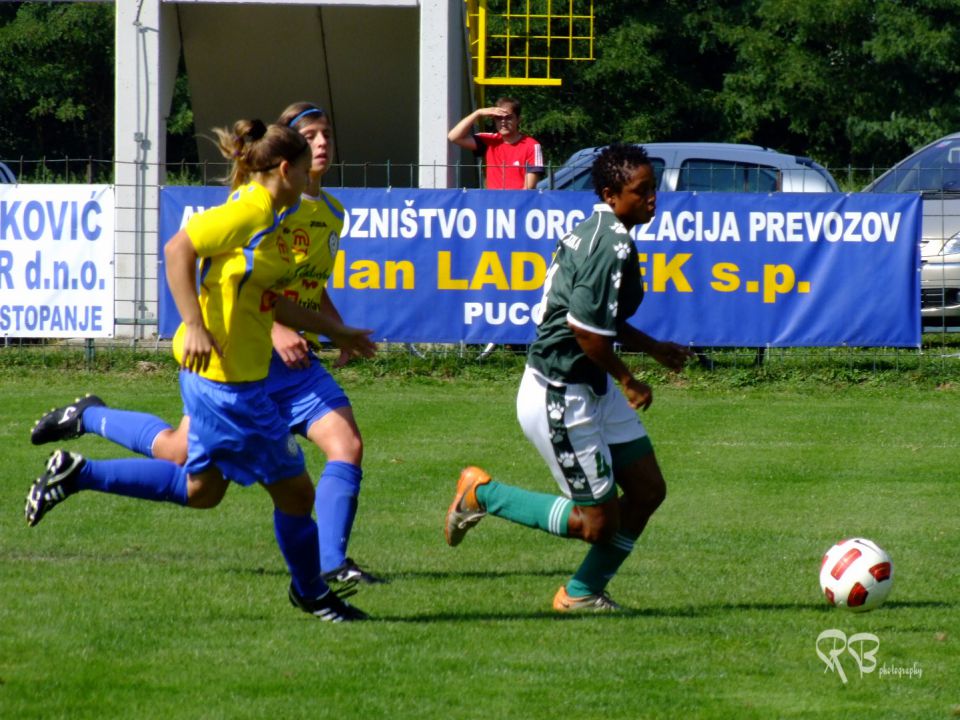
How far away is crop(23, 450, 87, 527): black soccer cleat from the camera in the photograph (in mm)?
6488

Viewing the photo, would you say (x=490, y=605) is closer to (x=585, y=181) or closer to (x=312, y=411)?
(x=312, y=411)

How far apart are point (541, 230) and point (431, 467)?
15.1 ft

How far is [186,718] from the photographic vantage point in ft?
15.4

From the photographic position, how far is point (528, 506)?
6422 millimetres

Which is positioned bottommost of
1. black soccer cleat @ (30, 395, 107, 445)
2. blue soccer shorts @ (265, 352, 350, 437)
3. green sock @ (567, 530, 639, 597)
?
green sock @ (567, 530, 639, 597)

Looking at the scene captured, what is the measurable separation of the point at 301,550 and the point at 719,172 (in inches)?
427

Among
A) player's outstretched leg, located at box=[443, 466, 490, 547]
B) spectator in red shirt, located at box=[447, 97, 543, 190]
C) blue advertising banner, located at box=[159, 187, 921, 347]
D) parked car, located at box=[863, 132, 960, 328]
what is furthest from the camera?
spectator in red shirt, located at box=[447, 97, 543, 190]

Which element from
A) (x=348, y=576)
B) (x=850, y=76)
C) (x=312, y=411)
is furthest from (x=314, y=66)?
(x=850, y=76)

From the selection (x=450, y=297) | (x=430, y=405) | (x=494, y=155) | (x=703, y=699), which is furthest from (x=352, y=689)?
(x=494, y=155)

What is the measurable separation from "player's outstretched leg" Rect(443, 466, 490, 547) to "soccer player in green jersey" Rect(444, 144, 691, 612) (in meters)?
0.31

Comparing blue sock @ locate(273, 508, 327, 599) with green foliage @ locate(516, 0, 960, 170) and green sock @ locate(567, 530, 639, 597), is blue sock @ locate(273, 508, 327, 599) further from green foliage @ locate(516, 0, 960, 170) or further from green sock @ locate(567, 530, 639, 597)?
green foliage @ locate(516, 0, 960, 170)

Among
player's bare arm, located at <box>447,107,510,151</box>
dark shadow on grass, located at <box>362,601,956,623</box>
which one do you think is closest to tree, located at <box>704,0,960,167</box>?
player's bare arm, located at <box>447,107,510,151</box>

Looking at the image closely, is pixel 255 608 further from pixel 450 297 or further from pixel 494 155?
pixel 494 155

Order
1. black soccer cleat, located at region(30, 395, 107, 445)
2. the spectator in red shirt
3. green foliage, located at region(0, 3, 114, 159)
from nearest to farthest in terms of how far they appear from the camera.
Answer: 1. black soccer cleat, located at region(30, 395, 107, 445)
2. the spectator in red shirt
3. green foliage, located at region(0, 3, 114, 159)
